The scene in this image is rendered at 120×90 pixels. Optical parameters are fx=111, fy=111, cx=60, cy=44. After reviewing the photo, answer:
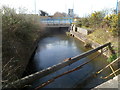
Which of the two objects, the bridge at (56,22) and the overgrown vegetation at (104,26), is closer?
the overgrown vegetation at (104,26)

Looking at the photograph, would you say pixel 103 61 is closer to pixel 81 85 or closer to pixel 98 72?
pixel 98 72

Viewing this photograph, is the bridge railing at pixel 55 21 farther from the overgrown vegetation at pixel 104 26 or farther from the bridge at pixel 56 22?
the overgrown vegetation at pixel 104 26

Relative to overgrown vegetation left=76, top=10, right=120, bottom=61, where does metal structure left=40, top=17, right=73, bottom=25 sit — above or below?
above

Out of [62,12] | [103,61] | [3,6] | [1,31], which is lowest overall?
[103,61]

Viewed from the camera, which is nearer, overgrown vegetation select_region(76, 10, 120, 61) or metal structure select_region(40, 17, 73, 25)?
overgrown vegetation select_region(76, 10, 120, 61)

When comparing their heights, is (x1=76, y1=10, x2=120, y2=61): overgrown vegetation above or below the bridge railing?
below

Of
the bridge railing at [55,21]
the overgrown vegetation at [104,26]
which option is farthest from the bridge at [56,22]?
the overgrown vegetation at [104,26]

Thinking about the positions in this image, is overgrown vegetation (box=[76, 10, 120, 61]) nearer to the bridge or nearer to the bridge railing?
the bridge

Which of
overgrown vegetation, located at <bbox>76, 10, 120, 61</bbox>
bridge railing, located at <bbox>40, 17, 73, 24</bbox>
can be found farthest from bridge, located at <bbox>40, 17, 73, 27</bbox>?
overgrown vegetation, located at <bbox>76, 10, 120, 61</bbox>

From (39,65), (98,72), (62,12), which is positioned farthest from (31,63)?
(62,12)

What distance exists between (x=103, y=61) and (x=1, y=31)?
240 inches

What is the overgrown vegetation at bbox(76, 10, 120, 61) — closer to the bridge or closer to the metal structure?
the bridge

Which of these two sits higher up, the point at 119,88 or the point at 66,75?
the point at 119,88

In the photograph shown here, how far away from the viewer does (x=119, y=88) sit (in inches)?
47.6
